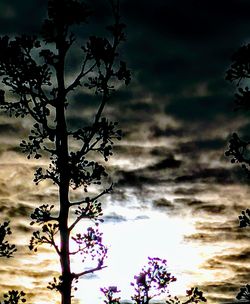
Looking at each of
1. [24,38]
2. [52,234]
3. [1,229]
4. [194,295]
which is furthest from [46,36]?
[194,295]

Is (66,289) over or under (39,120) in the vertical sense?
under

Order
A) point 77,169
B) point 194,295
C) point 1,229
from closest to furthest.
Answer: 1. point 77,169
2. point 1,229
3. point 194,295

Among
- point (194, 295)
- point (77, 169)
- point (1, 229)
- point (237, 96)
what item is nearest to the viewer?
point (237, 96)

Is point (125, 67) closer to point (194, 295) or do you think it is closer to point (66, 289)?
point (66, 289)

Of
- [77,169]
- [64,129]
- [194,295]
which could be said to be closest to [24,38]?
[64,129]

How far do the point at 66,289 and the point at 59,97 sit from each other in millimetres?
5963

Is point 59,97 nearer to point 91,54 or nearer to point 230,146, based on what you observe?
point 91,54

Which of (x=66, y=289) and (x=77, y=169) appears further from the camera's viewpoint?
(x=77, y=169)

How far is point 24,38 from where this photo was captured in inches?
675

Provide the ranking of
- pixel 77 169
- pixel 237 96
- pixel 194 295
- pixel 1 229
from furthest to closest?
1. pixel 194 295
2. pixel 1 229
3. pixel 77 169
4. pixel 237 96

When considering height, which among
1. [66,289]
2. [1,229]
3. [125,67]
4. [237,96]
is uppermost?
[125,67]

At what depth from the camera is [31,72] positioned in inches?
669

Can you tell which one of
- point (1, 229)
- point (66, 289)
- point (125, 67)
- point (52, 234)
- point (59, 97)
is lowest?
point (66, 289)

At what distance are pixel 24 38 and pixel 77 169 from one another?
4.63 meters
